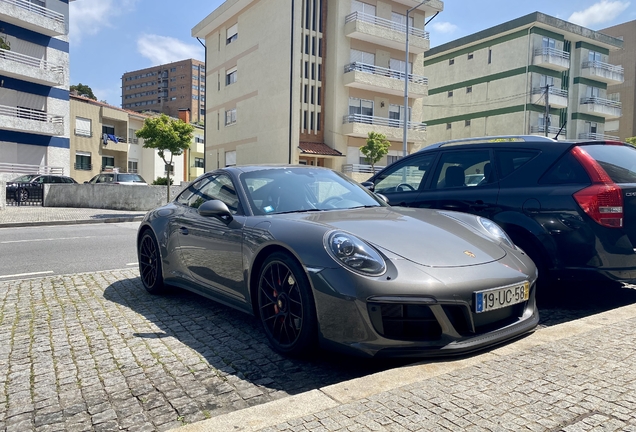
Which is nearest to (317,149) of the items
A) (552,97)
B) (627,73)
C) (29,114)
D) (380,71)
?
(380,71)

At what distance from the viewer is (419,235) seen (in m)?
3.42

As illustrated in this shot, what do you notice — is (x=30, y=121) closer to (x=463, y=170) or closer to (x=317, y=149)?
(x=317, y=149)

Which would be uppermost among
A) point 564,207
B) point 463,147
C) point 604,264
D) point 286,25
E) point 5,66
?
point 286,25

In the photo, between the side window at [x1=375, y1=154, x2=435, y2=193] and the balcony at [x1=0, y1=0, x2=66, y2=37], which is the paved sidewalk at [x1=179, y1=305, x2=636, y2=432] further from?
the balcony at [x1=0, y1=0, x2=66, y2=37]

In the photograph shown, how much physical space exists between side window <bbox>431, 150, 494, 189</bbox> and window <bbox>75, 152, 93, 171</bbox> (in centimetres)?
4554

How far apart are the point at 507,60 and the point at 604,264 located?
40.5m

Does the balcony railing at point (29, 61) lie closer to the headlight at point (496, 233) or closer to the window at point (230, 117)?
the window at point (230, 117)

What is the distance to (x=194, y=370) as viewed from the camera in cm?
313

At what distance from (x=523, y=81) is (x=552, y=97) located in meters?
2.95

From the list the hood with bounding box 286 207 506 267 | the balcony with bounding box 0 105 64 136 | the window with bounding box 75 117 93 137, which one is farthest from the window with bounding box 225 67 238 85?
the hood with bounding box 286 207 506 267

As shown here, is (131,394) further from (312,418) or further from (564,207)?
(564,207)

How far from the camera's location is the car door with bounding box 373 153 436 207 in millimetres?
5660

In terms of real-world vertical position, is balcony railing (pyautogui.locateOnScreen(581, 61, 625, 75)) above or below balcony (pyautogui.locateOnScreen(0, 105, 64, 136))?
above

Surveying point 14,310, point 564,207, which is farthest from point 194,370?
point 564,207
